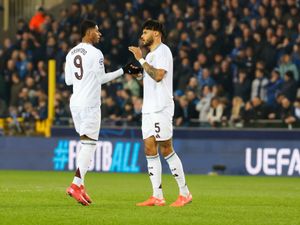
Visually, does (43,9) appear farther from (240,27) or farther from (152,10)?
(240,27)

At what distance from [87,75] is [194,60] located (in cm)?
1395

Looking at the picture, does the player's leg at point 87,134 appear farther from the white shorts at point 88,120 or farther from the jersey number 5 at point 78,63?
the jersey number 5 at point 78,63

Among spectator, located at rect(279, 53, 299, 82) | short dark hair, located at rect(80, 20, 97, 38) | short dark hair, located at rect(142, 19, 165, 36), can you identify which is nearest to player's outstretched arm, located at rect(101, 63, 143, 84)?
short dark hair, located at rect(142, 19, 165, 36)

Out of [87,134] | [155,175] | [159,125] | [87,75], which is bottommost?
[155,175]

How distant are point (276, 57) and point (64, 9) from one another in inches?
376

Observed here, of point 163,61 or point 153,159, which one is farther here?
point 153,159

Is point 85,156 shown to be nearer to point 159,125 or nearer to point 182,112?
point 159,125

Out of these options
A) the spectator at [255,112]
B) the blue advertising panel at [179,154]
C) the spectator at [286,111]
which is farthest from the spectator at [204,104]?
the spectator at [286,111]

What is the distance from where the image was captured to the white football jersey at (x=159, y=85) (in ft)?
44.6

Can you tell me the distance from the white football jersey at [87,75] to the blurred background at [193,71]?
10456 mm

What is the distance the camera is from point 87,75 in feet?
45.7

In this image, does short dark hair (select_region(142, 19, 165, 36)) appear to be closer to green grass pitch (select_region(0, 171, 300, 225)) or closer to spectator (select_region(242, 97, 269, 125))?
green grass pitch (select_region(0, 171, 300, 225))

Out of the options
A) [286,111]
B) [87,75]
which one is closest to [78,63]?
[87,75]

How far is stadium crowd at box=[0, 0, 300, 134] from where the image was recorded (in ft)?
82.6
